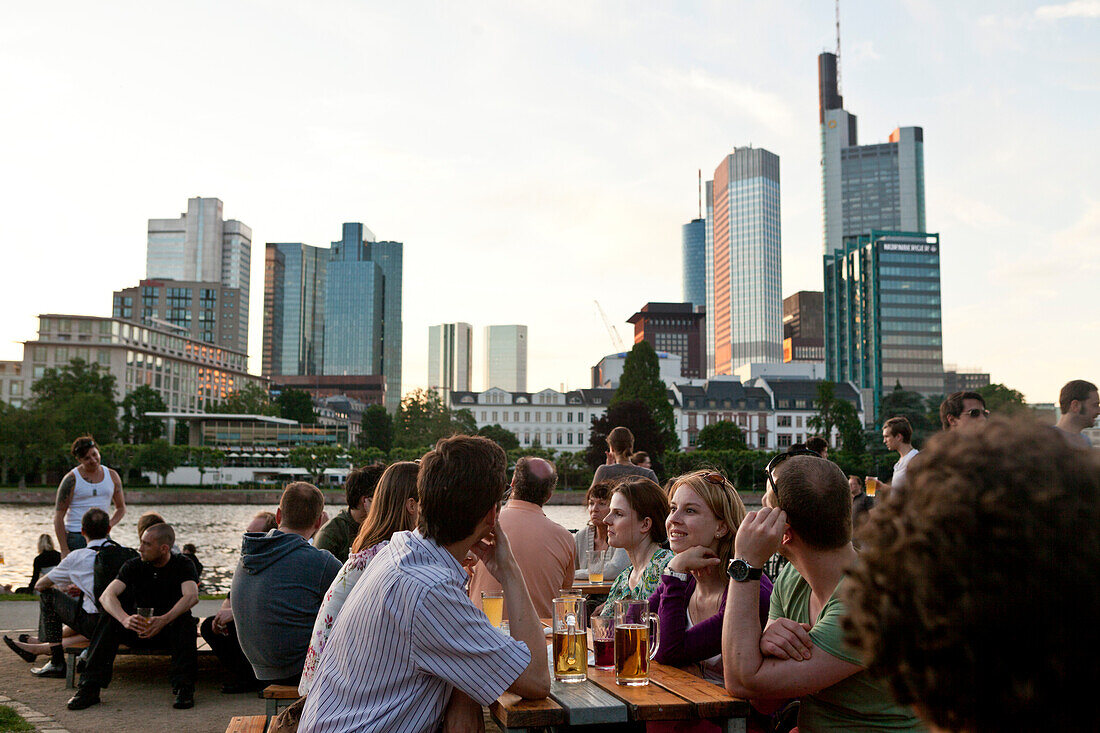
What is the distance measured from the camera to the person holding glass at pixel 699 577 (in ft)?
11.7

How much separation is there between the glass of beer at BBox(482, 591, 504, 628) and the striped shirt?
3.78ft

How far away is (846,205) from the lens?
170 m

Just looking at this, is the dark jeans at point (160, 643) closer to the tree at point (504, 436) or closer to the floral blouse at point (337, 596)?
the floral blouse at point (337, 596)

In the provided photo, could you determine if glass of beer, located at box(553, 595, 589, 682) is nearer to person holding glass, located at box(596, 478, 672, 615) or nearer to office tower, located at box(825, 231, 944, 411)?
person holding glass, located at box(596, 478, 672, 615)

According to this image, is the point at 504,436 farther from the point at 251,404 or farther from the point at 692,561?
the point at 692,561

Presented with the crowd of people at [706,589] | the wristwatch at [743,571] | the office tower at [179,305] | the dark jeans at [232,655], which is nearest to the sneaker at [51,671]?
the crowd of people at [706,589]

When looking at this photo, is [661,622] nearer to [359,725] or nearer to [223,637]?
[359,725]

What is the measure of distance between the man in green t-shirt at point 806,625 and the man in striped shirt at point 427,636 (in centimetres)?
75

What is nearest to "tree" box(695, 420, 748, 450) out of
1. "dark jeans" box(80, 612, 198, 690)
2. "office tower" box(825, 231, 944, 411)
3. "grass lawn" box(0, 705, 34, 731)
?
"office tower" box(825, 231, 944, 411)

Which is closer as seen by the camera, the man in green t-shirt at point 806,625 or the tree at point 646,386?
the man in green t-shirt at point 806,625

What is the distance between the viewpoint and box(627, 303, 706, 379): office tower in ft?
531

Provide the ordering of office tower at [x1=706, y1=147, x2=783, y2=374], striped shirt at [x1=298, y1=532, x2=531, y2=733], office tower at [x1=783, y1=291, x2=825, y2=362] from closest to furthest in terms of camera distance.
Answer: striped shirt at [x1=298, y1=532, x2=531, y2=733]
office tower at [x1=706, y1=147, x2=783, y2=374]
office tower at [x1=783, y1=291, x2=825, y2=362]

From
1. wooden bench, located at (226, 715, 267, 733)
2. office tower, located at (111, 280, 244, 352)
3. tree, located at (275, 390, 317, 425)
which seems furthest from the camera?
office tower, located at (111, 280, 244, 352)

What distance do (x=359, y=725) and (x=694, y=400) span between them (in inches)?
3751
